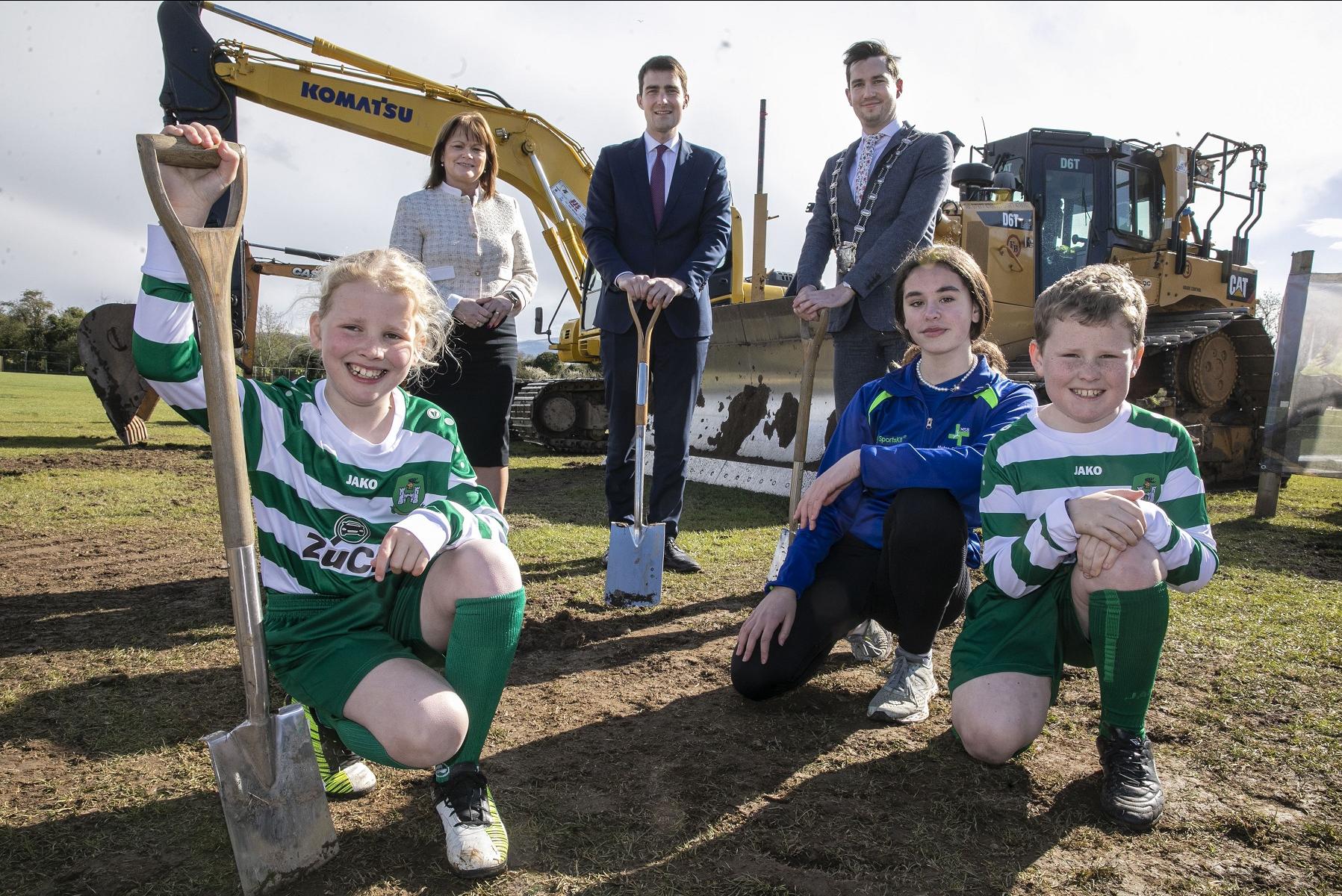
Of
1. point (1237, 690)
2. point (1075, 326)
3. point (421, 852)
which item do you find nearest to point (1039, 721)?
point (1075, 326)

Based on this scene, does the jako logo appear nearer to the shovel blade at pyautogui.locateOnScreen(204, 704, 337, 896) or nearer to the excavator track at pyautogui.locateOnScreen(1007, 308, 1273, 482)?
the excavator track at pyautogui.locateOnScreen(1007, 308, 1273, 482)

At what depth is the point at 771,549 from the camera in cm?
444

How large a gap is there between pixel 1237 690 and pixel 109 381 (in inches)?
358

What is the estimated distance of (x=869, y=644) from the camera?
2.79 meters

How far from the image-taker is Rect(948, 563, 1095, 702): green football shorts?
1.98m

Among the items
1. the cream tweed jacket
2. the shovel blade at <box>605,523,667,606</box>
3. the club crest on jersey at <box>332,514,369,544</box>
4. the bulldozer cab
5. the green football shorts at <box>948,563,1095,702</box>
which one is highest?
the bulldozer cab

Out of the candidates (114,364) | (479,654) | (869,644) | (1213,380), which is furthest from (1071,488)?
(114,364)

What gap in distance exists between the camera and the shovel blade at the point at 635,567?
328 centimetres

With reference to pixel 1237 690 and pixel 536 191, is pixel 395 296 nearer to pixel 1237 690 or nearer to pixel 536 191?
pixel 1237 690

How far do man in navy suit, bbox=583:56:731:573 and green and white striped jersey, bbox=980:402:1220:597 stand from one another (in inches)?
78.2

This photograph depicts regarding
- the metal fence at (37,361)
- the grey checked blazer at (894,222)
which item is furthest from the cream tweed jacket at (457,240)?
the metal fence at (37,361)

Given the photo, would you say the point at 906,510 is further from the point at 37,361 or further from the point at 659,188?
the point at 37,361

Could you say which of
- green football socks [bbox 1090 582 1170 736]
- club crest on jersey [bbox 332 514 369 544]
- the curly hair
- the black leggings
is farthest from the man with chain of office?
club crest on jersey [bbox 332 514 369 544]

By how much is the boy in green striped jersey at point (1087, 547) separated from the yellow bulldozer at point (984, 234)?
4.04m
